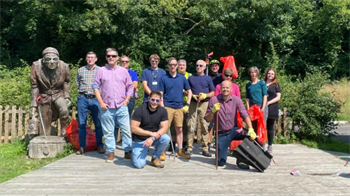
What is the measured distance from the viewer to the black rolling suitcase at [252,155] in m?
5.73

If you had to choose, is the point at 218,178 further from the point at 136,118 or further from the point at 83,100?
the point at 83,100

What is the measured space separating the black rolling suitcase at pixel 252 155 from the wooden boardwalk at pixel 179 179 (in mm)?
133

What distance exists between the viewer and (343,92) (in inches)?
812

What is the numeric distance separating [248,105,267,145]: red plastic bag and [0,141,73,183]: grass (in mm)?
3493

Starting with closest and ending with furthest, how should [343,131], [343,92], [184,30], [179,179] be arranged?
[179,179] < [343,131] < [343,92] < [184,30]

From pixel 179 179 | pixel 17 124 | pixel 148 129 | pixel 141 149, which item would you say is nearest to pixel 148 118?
pixel 148 129

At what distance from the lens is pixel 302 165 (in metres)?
6.34

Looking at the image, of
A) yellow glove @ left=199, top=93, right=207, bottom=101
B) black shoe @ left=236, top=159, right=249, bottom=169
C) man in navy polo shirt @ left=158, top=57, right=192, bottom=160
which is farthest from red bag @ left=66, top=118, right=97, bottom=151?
black shoe @ left=236, top=159, right=249, bottom=169

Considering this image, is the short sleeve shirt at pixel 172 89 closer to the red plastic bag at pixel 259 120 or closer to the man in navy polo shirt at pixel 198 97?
the man in navy polo shirt at pixel 198 97

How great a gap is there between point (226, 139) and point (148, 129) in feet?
4.16

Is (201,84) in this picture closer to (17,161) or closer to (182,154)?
(182,154)

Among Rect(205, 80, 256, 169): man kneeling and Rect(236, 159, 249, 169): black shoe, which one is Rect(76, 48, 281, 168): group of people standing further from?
Rect(236, 159, 249, 169): black shoe

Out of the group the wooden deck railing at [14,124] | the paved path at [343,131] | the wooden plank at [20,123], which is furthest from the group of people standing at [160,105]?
the paved path at [343,131]

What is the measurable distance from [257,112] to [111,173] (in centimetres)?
273
